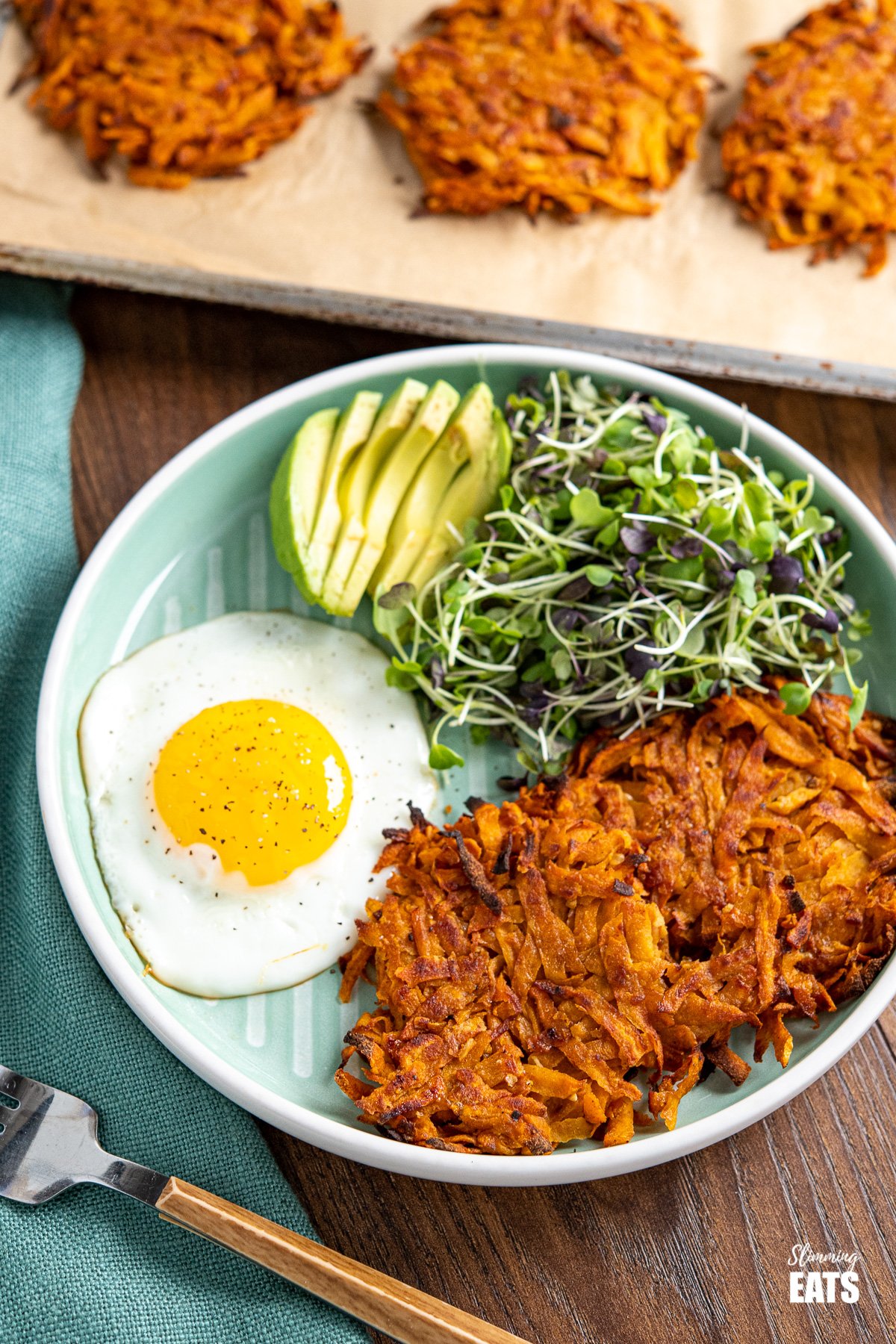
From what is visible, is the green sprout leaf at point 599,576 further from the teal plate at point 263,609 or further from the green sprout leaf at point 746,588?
the teal plate at point 263,609

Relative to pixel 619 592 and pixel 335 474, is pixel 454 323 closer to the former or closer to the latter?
pixel 335 474

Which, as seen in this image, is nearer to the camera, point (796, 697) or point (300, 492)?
point (796, 697)

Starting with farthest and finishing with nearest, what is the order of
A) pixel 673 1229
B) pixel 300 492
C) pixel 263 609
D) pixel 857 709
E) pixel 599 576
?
pixel 263 609, pixel 300 492, pixel 599 576, pixel 857 709, pixel 673 1229

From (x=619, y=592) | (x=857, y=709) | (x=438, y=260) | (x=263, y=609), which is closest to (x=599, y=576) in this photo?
(x=619, y=592)

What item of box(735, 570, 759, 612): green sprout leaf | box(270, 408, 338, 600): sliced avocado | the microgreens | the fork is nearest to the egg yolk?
the microgreens

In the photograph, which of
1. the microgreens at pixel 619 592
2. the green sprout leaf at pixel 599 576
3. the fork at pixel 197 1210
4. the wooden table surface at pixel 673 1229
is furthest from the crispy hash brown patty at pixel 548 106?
the fork at pixel 197 1210

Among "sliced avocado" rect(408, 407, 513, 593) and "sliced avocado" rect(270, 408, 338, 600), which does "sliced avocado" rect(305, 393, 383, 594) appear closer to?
"sliced avocado" rect(270, 408, 338, 600)

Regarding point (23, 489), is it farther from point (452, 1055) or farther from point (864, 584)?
point (864, 584)
